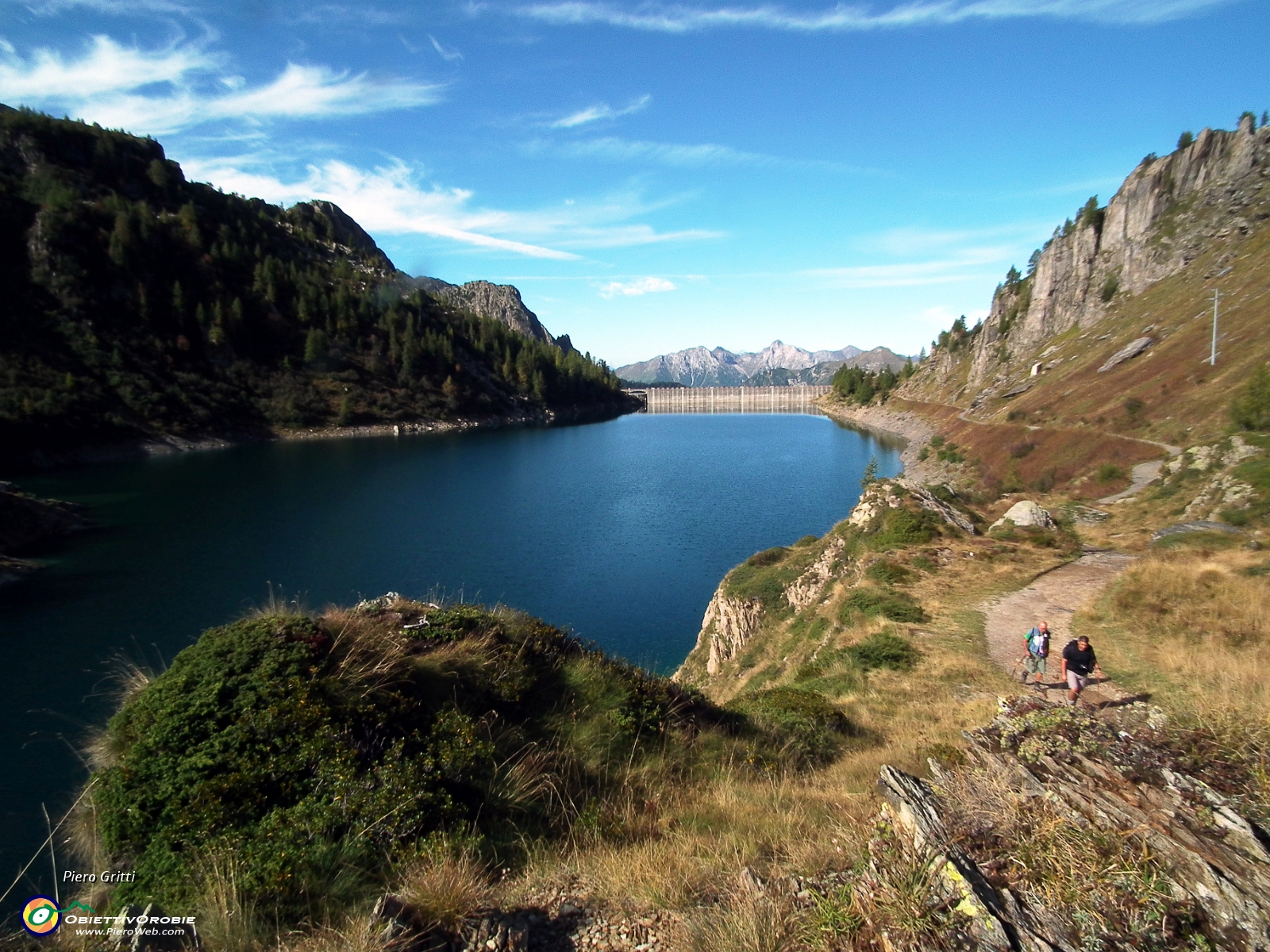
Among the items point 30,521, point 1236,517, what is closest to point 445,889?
point 1236,517

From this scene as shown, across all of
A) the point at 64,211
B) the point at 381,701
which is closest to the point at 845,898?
the point at 381,701

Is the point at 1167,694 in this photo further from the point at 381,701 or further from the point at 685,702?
the point at 381,701

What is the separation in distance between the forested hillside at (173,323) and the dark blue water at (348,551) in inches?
626

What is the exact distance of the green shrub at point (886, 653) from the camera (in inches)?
607

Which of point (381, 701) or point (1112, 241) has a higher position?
point (1112, 241)

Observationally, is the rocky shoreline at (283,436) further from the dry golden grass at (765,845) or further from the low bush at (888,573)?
the dry golden grass at (765,845)

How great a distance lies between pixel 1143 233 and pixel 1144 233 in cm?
13

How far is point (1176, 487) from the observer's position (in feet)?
97.7

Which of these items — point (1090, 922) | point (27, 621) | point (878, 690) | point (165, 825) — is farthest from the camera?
point (27, 621)

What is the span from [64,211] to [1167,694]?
154m

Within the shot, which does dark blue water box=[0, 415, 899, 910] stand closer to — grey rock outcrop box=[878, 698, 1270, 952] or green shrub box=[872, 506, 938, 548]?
green shrub box=[872, 506, 938, 548]

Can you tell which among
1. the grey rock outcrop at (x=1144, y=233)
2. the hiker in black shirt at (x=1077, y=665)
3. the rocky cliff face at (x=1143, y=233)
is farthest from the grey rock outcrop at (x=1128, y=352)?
the hiker in black shirt at (x=1077, y=665)

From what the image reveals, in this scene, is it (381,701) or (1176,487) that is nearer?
(381,701)

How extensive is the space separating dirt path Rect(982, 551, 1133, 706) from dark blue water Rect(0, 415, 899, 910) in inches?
607
